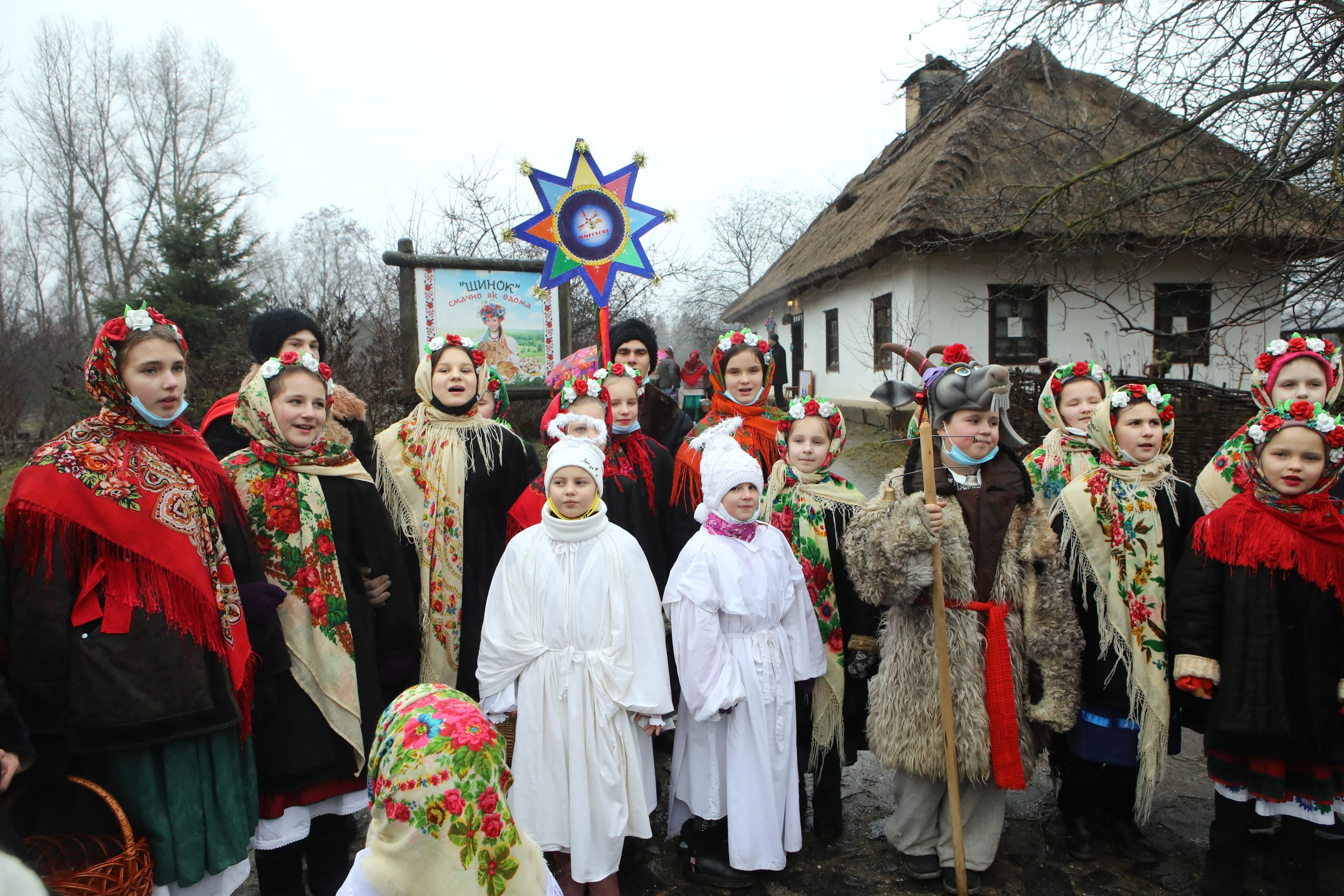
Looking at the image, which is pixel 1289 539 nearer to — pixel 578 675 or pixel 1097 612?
pixel 1097 612

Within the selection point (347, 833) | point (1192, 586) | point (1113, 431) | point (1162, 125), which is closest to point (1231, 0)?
point (1162, 125)

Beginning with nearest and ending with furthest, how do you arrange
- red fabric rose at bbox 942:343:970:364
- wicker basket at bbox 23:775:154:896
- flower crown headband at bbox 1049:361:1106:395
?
wicker basket at bbox 23:775:154:896 → red fabric rose at bbox 942:343:970:364 → flower crown headband at bbox 1049:361:1106:395

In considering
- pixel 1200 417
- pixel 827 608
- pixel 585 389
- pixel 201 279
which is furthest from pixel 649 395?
pixel 201 279

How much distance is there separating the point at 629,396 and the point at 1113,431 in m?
2.22

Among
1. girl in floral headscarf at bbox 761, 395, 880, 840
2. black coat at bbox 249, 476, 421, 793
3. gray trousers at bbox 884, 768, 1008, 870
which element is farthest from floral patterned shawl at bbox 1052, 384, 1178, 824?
black coat at bbox 249, 476, 421, 793

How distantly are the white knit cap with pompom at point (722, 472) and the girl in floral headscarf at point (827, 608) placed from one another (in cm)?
34

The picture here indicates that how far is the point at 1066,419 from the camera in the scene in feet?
13.8

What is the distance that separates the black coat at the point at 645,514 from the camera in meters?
3.93

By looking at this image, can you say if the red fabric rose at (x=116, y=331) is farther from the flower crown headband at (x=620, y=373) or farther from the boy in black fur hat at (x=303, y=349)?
the flower crown headband at (x=620, y=373)

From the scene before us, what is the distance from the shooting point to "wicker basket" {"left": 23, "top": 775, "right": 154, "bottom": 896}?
2.16 m

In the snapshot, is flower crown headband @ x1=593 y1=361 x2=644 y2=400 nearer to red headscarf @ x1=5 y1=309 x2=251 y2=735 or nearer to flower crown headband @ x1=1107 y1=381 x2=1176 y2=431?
red headscarf @ x1=5 y1=309 x2=251 y2=735

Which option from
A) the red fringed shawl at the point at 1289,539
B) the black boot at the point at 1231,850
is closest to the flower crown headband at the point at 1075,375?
the red fringed shawl at the point at 1289,539

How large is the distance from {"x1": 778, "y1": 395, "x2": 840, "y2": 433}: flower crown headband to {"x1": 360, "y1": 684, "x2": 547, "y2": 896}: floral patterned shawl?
2.42 m

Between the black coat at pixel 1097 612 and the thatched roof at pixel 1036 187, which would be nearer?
the black coat at pixel 1097 612
